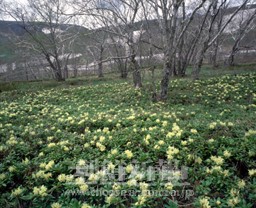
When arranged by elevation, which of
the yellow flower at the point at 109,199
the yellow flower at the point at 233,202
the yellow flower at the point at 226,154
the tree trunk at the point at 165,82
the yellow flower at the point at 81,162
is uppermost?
the tree trunk at the point at 165,82

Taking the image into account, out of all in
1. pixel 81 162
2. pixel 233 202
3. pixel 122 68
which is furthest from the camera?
pixel 122 68

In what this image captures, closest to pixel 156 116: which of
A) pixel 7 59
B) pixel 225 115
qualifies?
pixel 225 115

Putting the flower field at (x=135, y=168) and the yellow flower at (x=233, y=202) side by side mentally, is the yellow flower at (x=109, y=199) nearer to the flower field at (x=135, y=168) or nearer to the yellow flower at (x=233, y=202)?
the flower field at (x=135, y=168)

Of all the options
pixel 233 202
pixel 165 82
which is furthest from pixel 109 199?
pixel 165 82

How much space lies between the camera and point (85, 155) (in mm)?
3623

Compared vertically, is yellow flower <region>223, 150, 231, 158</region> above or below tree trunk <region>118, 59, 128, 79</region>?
below

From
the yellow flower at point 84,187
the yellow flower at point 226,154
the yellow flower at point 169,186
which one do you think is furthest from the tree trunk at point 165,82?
the yellow flower at point 84,187

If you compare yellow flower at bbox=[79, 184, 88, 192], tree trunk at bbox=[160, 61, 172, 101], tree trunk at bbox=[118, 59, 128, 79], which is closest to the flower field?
yellow flower at bbox=[79, 184, 88, 192]

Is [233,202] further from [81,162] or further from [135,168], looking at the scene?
[81,162]

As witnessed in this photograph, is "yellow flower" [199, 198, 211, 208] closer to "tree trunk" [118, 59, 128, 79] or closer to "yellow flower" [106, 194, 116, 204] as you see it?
"yellow flower" [106, 194, 116, 204]

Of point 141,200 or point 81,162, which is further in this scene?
point 81,162

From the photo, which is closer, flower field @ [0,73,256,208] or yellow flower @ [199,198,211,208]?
yellow flower @ [199,198,211,208]

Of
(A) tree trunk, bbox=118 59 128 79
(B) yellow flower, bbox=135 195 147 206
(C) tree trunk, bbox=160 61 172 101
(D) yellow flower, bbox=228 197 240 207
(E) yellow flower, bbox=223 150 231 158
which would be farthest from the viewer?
(A) tree trunk, bbox=118 59 128 79

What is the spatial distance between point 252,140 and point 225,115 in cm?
250
